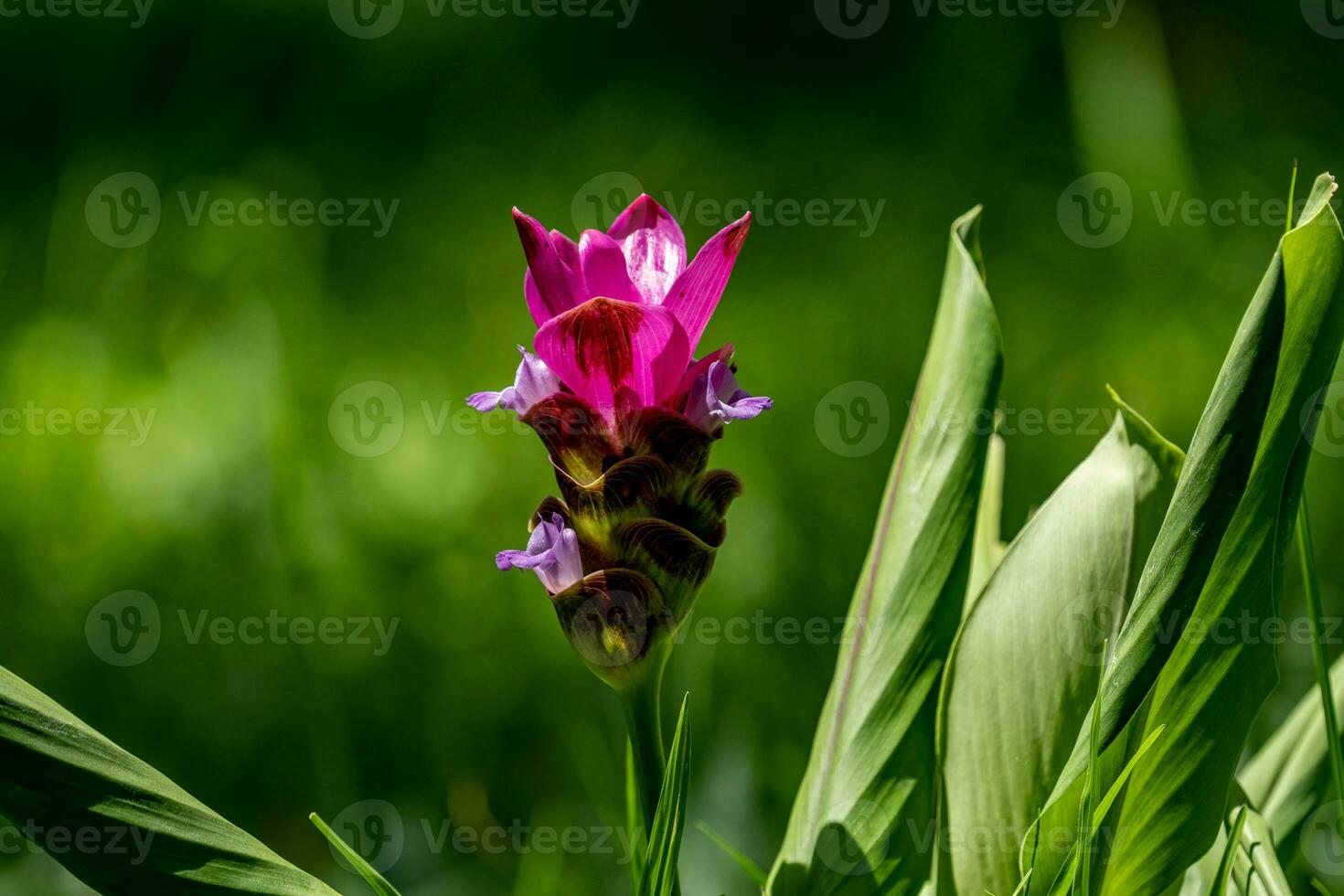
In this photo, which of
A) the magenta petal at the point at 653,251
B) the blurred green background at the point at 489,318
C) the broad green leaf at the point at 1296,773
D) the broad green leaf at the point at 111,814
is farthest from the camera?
the blurred green background at the point at 489,318

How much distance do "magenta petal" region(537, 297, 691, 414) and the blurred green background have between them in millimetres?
571

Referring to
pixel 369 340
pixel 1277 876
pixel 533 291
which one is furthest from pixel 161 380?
pixel 1277 876

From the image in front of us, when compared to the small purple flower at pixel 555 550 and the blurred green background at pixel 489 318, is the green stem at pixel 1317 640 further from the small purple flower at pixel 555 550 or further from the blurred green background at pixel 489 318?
the blurred green background at pixel 489 318

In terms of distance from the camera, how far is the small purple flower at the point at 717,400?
485 mm

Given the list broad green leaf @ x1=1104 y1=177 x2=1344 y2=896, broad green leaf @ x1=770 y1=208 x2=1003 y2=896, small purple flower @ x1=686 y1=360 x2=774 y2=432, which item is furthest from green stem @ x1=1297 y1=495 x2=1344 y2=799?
small purple flower @ x1=686 y1=360 x2=774 y2=432

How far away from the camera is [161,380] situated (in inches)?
65.9

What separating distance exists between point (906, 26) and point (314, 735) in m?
1.63

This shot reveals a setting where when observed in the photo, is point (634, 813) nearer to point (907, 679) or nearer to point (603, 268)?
point (907, 679)

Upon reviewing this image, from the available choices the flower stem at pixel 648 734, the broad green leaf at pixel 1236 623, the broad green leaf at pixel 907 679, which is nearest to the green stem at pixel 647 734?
the flower stem at pixel 648 734

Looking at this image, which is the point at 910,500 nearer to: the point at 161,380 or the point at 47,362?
the point at 161,380

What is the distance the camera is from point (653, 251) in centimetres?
56

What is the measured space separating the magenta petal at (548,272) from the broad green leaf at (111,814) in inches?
9.5

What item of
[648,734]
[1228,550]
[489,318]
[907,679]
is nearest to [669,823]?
[648,734]

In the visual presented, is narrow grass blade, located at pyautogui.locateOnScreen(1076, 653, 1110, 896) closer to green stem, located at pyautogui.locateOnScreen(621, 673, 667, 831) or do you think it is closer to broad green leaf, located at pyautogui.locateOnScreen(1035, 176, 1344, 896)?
broad green leaf, located at pyautogui.locateOnScreen(1035, 176, 1344, 896)
